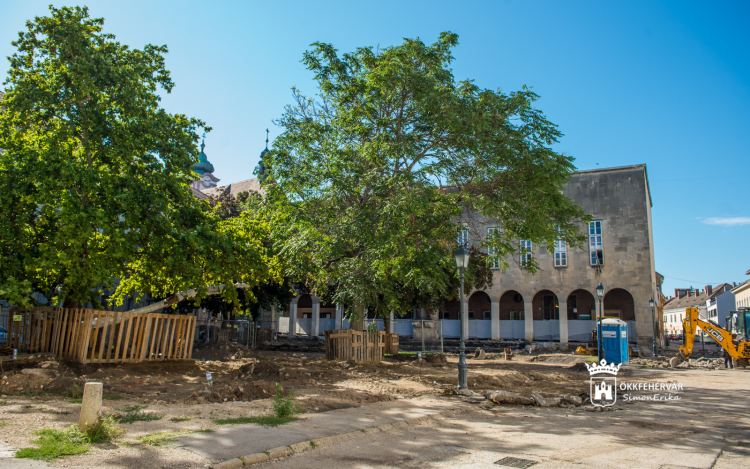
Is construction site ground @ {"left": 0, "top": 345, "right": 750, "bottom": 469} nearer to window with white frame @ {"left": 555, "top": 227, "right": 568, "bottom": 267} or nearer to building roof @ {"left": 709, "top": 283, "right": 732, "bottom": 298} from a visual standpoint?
window with white frame @ {"left": 555, "top": 227, "right": 568, "bottom": 267}

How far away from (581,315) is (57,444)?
4238cm

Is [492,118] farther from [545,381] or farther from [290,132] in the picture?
[545,381]

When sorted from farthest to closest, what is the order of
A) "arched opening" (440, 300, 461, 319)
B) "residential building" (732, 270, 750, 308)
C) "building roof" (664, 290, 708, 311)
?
"building roof" (664, 290, 708, 311), "residential building" (732, 270, 750, 308), "arched opening" (440, 300, 461, 319)

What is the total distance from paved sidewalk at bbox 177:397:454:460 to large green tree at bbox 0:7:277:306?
24.8 ft

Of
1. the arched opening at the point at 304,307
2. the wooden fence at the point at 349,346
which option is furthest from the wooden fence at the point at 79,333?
the arched opening at the point at 304,307

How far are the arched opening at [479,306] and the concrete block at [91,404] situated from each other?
133 feet

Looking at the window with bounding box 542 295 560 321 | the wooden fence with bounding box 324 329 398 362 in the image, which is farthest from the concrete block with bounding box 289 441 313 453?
the window with bounding box 542 295 560 321

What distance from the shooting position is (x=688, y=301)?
11088cm

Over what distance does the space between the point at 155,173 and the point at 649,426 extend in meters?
14.1

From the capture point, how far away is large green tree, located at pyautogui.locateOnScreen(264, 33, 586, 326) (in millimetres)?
16406

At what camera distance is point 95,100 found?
48.7 feet

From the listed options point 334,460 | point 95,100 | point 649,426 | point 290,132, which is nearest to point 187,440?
point 334,460

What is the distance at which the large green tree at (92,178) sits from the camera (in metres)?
13.2

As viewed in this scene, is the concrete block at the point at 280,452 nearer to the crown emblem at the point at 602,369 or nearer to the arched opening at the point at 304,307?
the crown emblem at the point at 602,369
